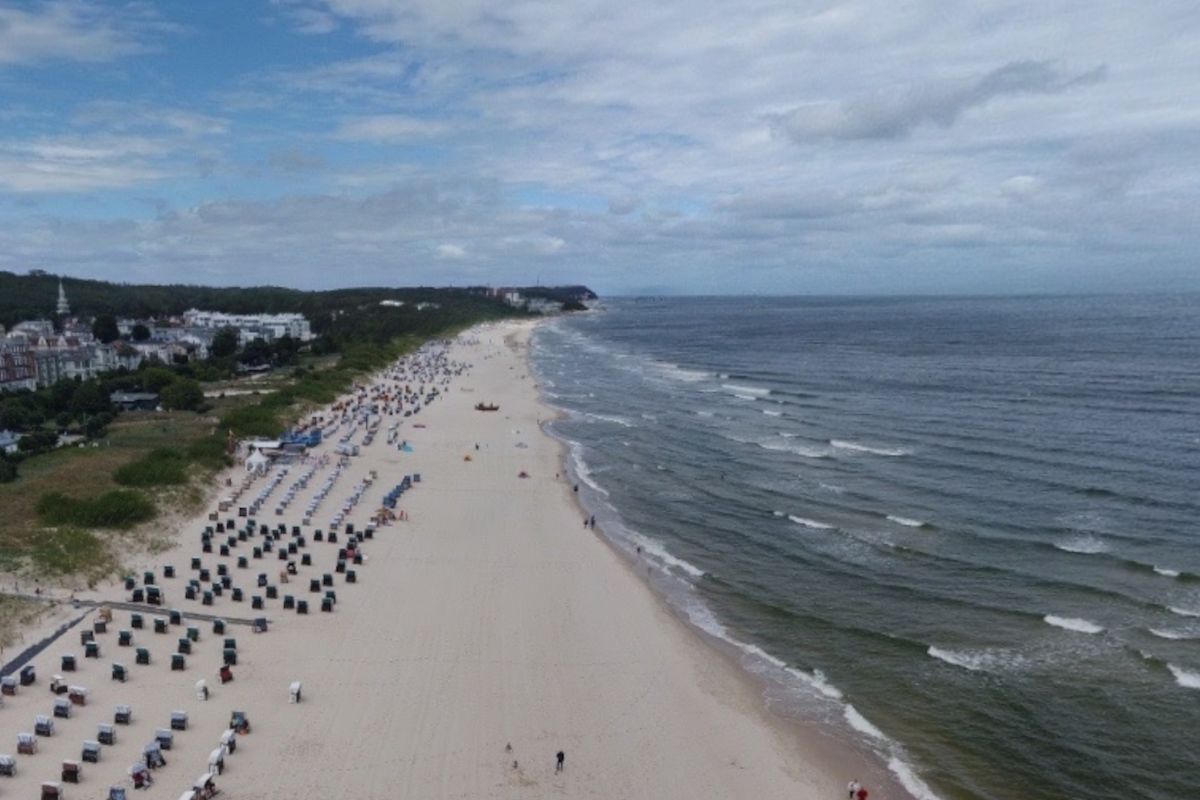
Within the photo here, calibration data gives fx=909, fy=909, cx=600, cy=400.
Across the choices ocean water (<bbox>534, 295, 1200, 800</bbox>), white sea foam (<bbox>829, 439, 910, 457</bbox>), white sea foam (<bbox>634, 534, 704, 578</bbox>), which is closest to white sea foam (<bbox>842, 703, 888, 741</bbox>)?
ocean water (<bbox>534, 295, 1200, 800</bbox>)

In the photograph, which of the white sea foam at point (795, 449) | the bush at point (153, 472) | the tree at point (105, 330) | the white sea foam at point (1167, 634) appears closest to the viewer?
the white sea foam at point (1167, 634)

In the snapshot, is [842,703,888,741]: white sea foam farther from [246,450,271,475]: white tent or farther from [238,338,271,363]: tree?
[238,338,271,363]: tree

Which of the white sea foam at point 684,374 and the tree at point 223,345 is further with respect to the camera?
the tree at point 223,345

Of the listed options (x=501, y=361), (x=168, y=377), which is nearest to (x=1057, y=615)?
(x=168, y=377)

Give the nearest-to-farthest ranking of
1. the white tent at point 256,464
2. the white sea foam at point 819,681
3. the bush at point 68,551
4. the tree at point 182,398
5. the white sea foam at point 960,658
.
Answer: the white sea foam at point 819,681 < the white sea foam at point 960,658 < the bush at point 68,551 < the white tent at point 256,464 < the tree at point 182,398

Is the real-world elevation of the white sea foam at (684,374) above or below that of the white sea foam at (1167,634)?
above

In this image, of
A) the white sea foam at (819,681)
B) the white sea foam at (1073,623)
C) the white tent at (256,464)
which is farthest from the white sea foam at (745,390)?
the white sea foam at (819,681)

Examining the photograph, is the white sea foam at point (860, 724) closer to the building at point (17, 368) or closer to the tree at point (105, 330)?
the building at point (17, 368)
